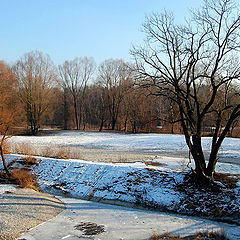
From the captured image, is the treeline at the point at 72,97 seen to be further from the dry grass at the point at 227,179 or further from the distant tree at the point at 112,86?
the dry grass at the point at 227,179

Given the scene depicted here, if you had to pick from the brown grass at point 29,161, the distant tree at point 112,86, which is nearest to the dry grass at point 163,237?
the brown grass at point 29,161

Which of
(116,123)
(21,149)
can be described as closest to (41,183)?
(21,149)

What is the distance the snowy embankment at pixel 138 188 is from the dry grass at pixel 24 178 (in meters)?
0.38

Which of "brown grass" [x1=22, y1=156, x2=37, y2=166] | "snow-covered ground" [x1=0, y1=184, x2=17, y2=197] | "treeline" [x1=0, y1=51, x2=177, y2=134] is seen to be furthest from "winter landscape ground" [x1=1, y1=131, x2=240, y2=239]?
"treeline" [x1=0, y1=51, x2=177, y2=134]

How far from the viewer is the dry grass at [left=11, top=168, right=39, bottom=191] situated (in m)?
15.0

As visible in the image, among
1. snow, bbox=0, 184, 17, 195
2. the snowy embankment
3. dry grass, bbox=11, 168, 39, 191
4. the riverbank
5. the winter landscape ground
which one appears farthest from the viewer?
dry grass, bbox=11, 168, 39, 191

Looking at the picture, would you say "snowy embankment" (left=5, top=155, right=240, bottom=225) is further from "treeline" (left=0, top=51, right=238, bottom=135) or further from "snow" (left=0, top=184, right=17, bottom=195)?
"treeline" (left=0, top=51, right=238, bottom=135)

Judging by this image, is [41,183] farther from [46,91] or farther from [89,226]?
[46,91]

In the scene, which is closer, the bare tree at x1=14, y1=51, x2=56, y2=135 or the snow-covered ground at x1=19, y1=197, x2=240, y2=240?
the snow-covered ground at x1=19, y1=197, x2=240, y2=240

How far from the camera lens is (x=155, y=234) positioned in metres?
8.82

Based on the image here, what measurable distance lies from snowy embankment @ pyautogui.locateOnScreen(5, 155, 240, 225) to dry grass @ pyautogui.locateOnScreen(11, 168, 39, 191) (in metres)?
0.38

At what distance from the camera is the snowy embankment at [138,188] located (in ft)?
37.5

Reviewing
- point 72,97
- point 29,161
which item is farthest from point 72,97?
point 29,161

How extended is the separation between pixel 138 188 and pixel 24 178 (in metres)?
7.17
